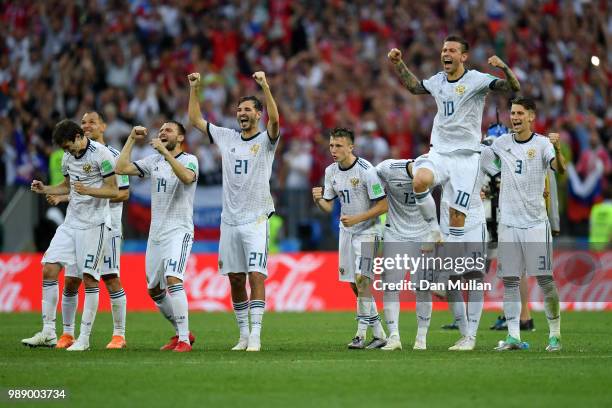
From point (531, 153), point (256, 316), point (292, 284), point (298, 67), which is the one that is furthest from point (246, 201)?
point (298, 67)

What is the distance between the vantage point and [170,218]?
13680 millimetres

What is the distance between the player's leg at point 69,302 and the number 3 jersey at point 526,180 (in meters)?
4.99

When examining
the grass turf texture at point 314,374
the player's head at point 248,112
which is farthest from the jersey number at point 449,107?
the grass turf texture at point 314,374

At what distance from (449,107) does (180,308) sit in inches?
146

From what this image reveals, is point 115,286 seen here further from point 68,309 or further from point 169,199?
point 169,199

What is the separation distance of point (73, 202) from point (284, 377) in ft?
14.8

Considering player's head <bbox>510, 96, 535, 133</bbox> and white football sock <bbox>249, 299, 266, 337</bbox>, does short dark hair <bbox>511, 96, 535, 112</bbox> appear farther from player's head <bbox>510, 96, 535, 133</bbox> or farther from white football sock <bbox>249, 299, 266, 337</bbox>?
white football sock <bbox>249, 299, 266, 337</bbox>

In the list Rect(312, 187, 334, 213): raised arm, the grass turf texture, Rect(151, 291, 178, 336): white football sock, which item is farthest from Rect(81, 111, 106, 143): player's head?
Rect(312, 187, 334, 213): raised arm

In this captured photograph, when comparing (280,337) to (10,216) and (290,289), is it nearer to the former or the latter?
(290,289)

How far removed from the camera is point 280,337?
1592 cm

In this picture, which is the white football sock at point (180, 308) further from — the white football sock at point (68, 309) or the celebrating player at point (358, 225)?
the celebrating player at point (358, 225)

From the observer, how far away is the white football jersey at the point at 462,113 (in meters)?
13.2

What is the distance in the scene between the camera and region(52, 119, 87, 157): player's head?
1392 centimetres

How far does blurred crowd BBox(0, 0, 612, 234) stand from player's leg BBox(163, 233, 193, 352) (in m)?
10.2
